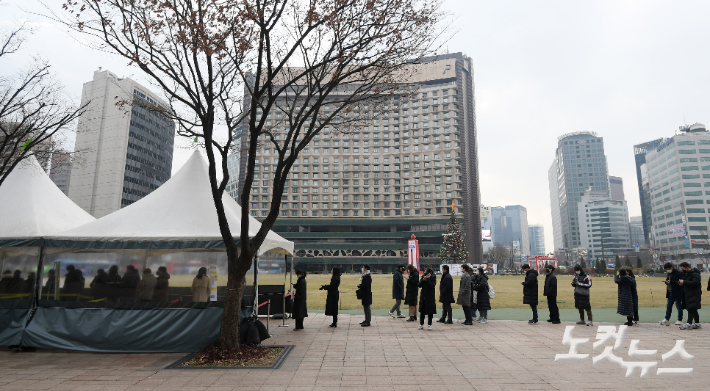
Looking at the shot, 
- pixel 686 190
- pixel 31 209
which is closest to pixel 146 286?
pixel 31 209

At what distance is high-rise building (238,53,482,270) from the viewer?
94688mm

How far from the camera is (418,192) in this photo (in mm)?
97688

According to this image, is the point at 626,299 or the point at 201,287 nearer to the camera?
the point at 201,287

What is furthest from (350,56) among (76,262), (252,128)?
(76,262)

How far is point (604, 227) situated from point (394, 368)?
623 feet

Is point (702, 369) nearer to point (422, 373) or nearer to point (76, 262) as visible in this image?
point (422, 373)

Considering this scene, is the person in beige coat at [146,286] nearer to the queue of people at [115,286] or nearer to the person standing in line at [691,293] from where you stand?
the queue of people at [115,286]

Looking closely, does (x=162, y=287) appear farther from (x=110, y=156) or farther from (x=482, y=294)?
(x=110, y=156)

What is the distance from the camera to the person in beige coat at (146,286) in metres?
8.69

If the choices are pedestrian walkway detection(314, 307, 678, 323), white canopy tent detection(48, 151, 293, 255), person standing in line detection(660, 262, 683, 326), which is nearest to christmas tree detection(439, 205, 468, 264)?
pedestrian walkway detection(314, 307, 678, 323)

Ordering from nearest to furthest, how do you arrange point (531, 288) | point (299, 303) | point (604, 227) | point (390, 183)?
Answer: point (299, 303)
point (531, 288)
point (390, 183)
point (604, 227)

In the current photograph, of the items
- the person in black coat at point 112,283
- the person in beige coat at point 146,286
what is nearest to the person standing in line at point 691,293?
the person in beige coat at point 146,286

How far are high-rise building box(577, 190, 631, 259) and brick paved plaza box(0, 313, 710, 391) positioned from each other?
177917mm

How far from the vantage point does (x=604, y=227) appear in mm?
167000
